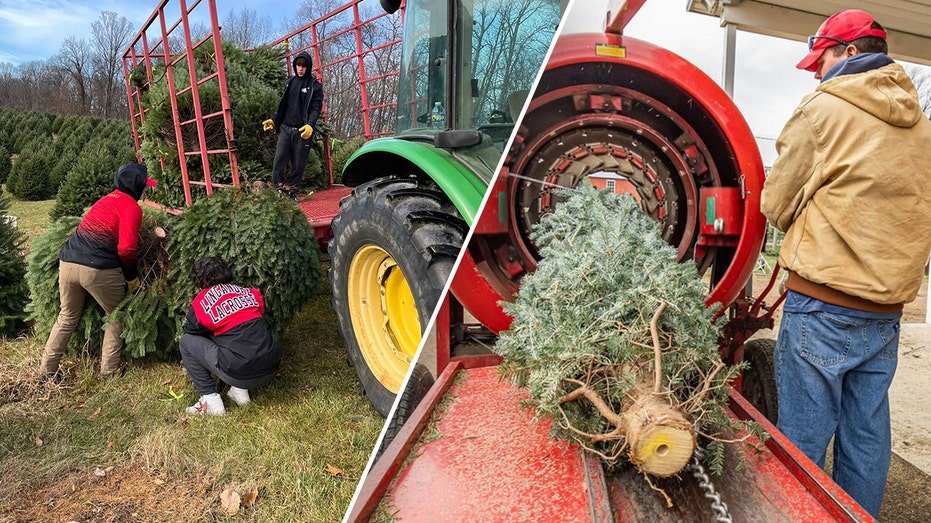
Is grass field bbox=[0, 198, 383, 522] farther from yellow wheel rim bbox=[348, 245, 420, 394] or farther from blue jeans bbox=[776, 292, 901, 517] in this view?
blue jeans bbox=[776, 292, 901, 517]

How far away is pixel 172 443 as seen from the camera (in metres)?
3.39

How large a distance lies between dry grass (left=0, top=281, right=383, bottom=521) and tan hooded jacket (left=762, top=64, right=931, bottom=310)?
200 centimetres

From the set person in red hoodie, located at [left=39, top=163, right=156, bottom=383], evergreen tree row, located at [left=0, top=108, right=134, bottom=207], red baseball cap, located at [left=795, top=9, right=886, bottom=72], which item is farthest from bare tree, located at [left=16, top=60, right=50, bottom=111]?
evergreen tree row, located at [left=0, top=108, right=134, bottom=207]

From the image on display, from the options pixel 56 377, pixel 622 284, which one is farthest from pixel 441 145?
pixel 56 377

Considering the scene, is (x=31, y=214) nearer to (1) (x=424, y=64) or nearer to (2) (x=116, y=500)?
(2) (x=116, y=500)

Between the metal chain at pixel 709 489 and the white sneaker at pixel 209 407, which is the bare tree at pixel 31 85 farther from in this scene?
the metal chain at pixel 709 489

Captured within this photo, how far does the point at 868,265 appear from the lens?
7.16ft

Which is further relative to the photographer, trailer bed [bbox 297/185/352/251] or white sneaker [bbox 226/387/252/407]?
trailer bed [bbox 297/185/352/251]

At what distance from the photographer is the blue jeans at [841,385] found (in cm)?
228

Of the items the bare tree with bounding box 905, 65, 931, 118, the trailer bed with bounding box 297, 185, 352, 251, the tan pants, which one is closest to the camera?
the bare tree with bounding box 905, 65, 931, 118

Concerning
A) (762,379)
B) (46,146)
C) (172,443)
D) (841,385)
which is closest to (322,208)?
(172,443)

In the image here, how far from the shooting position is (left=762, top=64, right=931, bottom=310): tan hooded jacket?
215 centimetres

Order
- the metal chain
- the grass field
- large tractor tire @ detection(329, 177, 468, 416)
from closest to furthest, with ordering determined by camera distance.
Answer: the metal chain
large tractor tire @ detection(329, 177, 468, 416)
the grass field

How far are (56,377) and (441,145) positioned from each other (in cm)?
321
